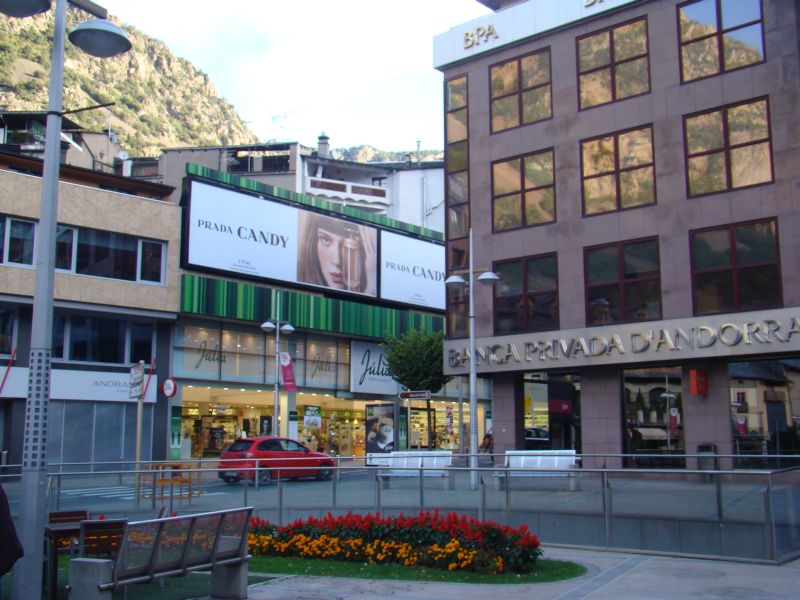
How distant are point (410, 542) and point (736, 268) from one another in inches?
647

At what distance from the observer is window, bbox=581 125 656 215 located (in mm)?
27922

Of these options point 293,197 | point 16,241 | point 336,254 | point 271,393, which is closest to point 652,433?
point 271,393

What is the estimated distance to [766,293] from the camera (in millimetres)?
25172

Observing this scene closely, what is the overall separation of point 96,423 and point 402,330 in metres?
20.8

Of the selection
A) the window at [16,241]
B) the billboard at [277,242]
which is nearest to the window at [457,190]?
the billboard at [277,242]

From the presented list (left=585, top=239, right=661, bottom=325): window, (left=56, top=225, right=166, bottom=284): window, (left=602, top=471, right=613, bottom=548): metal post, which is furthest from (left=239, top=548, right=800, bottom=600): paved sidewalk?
(left=56, top=225, right=166, bottom=284): window

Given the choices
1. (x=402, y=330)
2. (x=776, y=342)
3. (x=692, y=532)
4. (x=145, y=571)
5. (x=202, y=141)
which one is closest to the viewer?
(x=145, y=571)

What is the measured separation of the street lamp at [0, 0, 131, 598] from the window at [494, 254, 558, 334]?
841 inches

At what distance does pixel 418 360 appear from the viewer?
134ft

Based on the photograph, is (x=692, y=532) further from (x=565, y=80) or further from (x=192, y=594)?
(x=565, y=80)

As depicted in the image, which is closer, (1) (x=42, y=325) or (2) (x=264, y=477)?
(1) (x=42, y=325)

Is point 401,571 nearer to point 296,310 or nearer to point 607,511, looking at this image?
point 607,511

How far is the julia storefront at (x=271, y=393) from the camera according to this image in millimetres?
43000

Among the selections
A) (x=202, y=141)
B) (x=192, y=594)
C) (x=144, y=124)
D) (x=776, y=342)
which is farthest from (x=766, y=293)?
(x=202, y=141)
